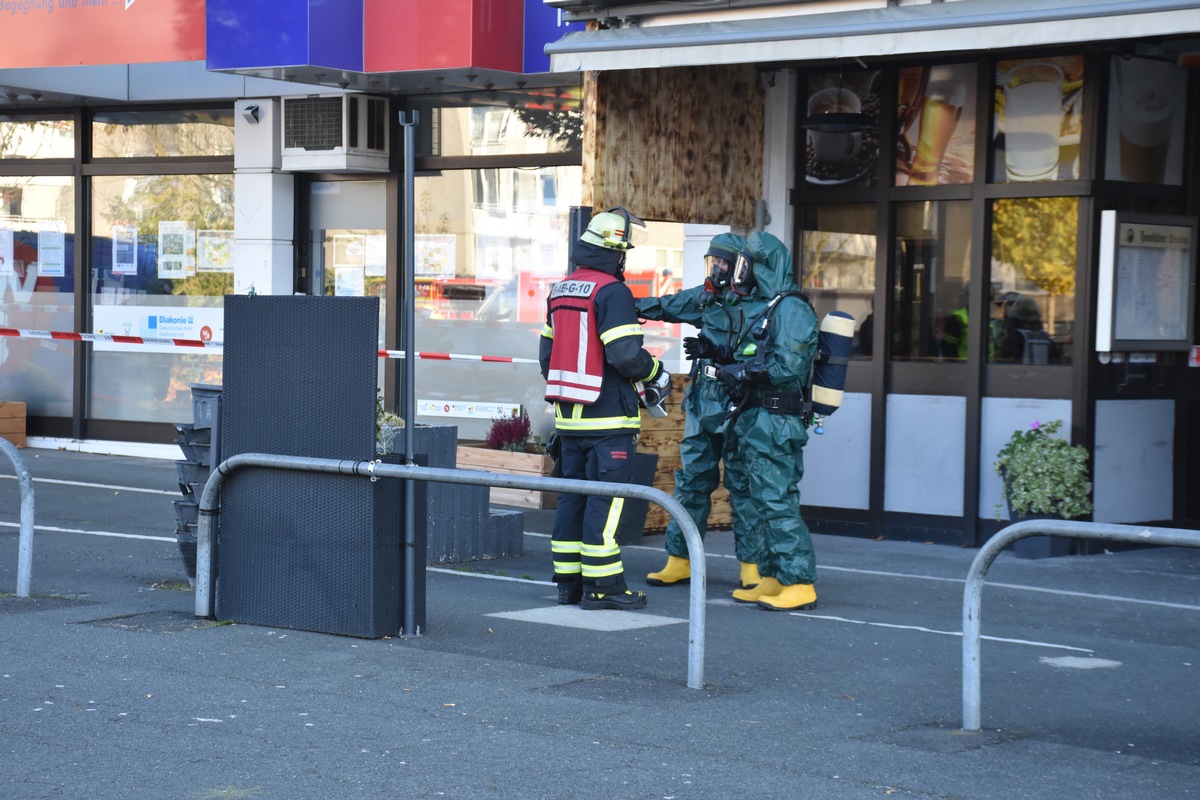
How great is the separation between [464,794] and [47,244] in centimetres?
1280

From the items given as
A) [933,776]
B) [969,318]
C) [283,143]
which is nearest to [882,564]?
[969,318]

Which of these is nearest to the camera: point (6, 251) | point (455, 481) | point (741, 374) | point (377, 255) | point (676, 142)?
point (455, 481)

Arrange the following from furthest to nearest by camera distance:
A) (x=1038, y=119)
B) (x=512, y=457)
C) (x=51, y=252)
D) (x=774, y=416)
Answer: (x=51, y=252)
(x=512, y=457)
(x=1038, y=119)
(x=774, y=416)

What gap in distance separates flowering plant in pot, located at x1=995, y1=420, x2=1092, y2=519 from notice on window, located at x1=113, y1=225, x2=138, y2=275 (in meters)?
9.07

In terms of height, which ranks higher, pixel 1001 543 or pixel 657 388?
pixel 657 388

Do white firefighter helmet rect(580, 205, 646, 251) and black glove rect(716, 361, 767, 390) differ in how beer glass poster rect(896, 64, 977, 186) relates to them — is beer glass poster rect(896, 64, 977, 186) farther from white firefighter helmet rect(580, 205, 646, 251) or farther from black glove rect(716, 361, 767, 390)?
white firefighter helmet rect(580, 205, 646, 251)

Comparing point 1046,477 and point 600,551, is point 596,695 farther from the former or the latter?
point 1046,477

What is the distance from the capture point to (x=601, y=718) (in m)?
6.09

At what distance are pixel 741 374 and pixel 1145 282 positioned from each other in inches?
155

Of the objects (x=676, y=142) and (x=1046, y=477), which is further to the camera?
(x=676, y=142)

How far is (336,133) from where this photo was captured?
1435cm

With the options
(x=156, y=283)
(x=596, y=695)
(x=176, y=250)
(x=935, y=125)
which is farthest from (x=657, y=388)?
(x=156, y=283)

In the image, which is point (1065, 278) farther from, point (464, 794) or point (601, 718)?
point (464, 794)

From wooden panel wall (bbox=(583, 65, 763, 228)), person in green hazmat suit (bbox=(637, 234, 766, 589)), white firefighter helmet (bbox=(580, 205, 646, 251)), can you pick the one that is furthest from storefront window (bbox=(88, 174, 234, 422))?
white firefighter helmet (bbox=(580, 205, 646, 251))
